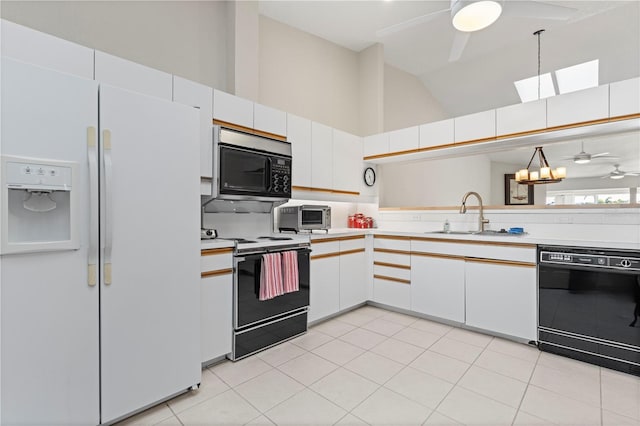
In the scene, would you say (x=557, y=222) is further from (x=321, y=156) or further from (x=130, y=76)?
(x=130, y=76)

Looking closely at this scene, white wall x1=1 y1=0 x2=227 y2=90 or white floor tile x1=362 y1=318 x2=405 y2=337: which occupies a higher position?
white wall x1=1 y1=0 x2=227 y2=90

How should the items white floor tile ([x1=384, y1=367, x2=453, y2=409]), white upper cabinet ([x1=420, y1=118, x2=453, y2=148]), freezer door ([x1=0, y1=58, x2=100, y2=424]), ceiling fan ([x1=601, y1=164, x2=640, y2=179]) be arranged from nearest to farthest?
1. freezer door ([x1=0, y1=58, x2=100, y2=424])
2. white floor tile ([x1=384, y1=367, x2=453, y2=409])
3. ceiling fan ([x1=601, y1=164, x2=640, y2=179])
4. white upper cabinet ([x1=420, y1=118, x2=453, y2=148])

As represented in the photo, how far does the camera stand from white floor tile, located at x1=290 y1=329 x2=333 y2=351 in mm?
2641

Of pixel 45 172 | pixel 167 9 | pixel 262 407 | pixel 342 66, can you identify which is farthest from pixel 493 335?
pixel 167 9

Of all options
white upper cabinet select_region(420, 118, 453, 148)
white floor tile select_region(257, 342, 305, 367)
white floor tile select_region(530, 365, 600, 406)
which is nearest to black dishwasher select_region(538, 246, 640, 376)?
white floor tile select_region(530, 365, 600, 406)

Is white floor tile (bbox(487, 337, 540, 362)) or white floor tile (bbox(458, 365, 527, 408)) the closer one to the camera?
white floor tile (bbox(458, 365, 527, 408))

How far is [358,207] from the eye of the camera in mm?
4492

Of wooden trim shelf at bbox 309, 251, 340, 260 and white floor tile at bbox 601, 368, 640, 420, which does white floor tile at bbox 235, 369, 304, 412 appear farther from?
white floor tile at bbox 601, 368, 640, 420

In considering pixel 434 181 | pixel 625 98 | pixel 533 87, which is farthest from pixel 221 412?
pixel 533 87

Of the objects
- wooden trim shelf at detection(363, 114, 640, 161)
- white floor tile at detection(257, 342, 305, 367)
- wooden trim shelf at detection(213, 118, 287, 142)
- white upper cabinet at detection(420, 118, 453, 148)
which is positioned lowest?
white floor tile at detection(257, 342, 305, 367)

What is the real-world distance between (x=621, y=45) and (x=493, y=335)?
4.04 m

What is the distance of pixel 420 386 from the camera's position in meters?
2.02

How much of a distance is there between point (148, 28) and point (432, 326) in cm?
383

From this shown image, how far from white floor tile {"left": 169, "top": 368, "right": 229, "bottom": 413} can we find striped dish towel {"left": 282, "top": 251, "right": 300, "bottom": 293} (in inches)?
32.3
